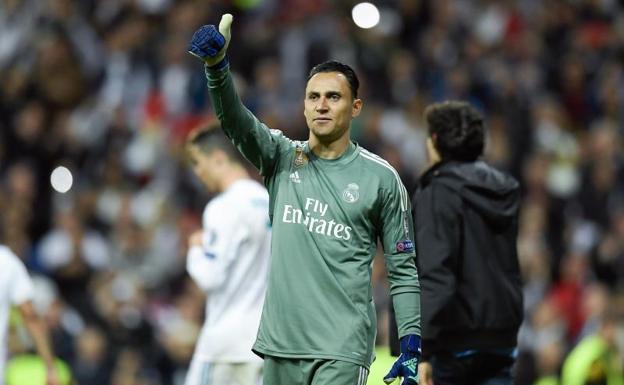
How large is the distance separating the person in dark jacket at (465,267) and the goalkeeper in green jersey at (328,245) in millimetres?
1014

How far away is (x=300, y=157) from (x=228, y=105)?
48 cm

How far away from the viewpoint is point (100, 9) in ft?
51.0

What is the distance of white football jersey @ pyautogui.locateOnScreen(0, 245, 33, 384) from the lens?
7480mm

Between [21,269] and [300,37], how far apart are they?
8326mm

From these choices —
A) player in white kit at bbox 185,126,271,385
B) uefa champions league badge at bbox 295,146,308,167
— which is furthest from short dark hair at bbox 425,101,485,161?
uefa champions league badge at bbox 295,146,308,167

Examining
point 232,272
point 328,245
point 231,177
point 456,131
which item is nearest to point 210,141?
point 231,177

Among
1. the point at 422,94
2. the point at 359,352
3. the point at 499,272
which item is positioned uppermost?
the point at 422,94

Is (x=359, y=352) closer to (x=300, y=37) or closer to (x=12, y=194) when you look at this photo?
(x=12, y=194)

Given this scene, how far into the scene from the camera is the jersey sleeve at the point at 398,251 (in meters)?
5.57

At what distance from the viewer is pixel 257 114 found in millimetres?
14320

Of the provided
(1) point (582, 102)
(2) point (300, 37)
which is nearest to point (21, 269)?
(2) point (300, 37)

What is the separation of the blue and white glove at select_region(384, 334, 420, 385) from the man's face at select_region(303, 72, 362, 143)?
2.99ft

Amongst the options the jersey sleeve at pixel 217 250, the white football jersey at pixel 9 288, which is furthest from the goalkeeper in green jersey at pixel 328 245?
the white football jersey at pixel 9 288

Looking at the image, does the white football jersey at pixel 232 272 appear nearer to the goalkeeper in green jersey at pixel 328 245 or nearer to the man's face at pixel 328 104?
the goalkeeper in green jersey at pixel 328 245
